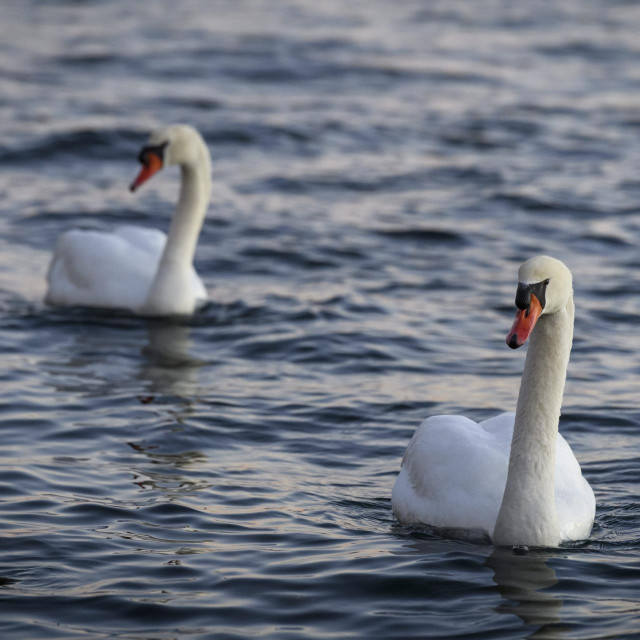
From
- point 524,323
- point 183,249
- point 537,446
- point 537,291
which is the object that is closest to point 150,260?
point 183,249

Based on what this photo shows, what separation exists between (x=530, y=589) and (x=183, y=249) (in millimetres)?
6778

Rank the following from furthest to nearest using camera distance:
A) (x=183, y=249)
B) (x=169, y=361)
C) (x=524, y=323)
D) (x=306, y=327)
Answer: (x=183, y=249)
(x=306, y=327)
(x=169, y=361)
(x=524, y=323)

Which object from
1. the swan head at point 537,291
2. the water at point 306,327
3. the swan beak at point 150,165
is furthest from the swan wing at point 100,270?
the swan head at point 537,291

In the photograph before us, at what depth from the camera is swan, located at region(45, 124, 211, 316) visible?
1268cm

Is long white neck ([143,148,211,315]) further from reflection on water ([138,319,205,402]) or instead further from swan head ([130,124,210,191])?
reflection on water ([138,319,205,402])

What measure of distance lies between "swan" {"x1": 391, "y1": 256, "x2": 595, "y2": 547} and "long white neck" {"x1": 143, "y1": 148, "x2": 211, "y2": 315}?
16.6 feet

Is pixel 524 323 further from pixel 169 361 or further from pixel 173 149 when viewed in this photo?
pixel 173 149

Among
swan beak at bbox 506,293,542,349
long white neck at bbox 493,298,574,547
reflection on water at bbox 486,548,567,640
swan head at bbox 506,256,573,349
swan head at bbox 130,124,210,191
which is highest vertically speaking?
swan head at bbox 130,124,210,191

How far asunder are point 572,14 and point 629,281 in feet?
52.2

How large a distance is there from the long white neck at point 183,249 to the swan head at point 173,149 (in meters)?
0.04

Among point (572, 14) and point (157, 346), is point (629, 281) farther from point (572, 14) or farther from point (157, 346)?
point (572, 14)

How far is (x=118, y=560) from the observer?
704 centimetres

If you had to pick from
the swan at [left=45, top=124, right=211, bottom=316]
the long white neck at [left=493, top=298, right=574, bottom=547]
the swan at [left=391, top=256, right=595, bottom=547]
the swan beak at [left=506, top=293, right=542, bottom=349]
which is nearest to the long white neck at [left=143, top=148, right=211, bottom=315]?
the swan at [left=45, top=124, right=211, bottom=316]

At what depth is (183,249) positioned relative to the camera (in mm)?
12914
